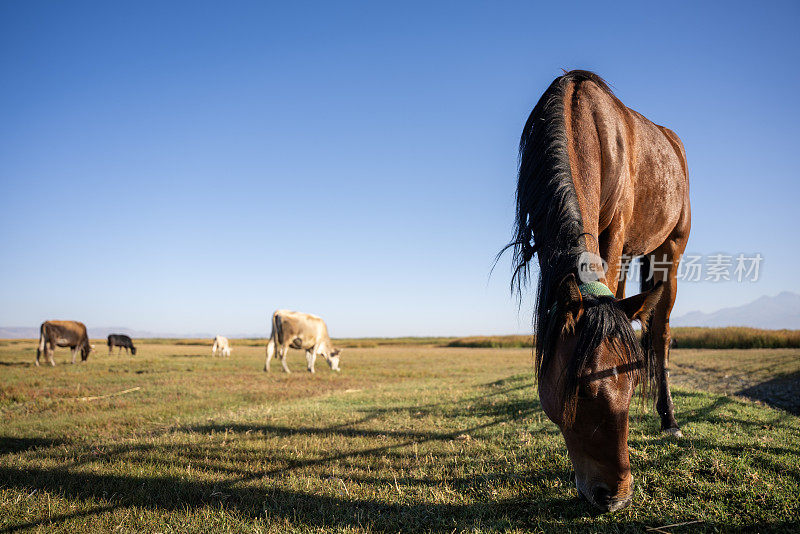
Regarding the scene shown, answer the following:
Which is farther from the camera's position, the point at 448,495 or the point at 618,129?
the point at 618,129

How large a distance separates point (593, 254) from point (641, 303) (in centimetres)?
53

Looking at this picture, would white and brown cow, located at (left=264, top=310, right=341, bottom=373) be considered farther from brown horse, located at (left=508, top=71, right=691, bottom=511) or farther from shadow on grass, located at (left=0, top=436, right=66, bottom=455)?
brown horse, located at (left=508, top=71, right=691, bottom=511)

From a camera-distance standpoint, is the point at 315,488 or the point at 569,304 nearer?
the point at 569,304

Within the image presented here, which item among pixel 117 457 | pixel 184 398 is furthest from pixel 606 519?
pixel 184 398

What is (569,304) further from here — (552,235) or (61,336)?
(61,336)

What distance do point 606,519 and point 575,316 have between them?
155 centimetres

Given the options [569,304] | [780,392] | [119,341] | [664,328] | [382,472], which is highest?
[569,304]

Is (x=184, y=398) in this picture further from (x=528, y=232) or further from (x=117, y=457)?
(x=528, y=232)

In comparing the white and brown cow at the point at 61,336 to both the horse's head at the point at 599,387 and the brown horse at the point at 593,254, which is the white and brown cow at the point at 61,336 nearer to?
the brown horse at the point at 593,254

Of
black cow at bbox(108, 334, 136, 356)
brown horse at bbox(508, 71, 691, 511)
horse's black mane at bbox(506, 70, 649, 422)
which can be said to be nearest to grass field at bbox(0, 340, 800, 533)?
brown horse at bbox(508, 71, 691, 511)

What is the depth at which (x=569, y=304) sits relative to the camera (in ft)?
8.79

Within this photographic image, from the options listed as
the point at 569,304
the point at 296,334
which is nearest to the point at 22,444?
the point at 569,304

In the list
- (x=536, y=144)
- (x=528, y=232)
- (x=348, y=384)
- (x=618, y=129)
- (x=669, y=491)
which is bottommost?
(x=348, y=384)

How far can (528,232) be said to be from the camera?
3557mm
